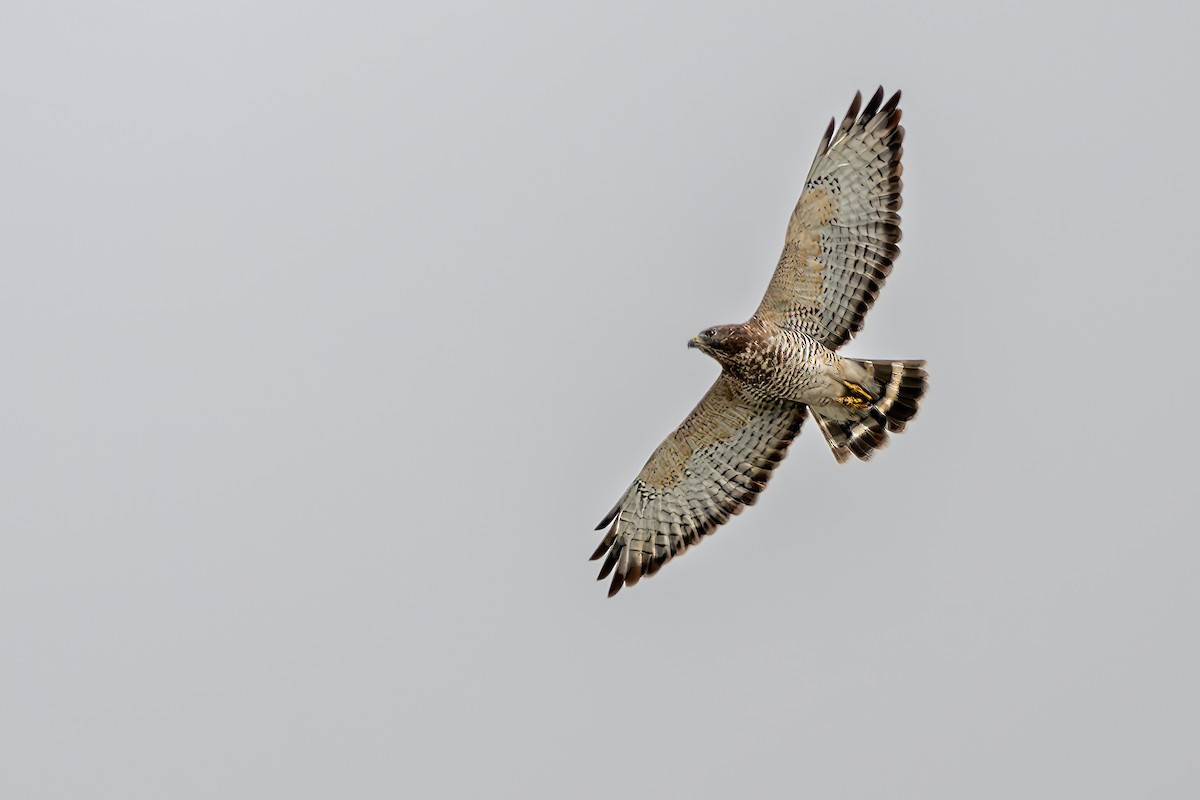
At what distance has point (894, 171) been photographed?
15148 millimetres

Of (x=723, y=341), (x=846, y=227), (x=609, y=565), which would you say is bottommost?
(x=609, y=565)

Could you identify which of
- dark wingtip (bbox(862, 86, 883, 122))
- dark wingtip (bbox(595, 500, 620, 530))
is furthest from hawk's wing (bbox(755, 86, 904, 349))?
dark wingtip (bbox(595, 500, 620, 530))

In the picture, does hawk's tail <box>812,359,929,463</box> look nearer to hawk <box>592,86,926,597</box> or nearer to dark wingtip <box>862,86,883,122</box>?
hawk <box>592,86,926,597</box>

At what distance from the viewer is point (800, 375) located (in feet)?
50.3

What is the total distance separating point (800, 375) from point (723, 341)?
777mm

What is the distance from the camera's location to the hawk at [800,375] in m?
15.1

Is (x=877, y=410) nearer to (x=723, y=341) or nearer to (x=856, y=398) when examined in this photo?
(x=856, y=398)

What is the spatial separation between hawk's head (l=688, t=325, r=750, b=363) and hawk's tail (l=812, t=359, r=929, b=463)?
112 centimetres


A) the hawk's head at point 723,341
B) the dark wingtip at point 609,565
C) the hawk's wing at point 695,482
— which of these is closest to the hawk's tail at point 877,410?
the hawk's wing at point 695,482

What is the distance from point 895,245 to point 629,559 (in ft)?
12.0

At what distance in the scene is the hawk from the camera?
15086 millimetres

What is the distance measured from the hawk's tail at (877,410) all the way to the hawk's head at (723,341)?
112 centimetres


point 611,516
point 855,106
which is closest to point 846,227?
point 855,106

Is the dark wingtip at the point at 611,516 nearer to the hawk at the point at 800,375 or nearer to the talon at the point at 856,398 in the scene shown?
the hawk at the point at 800,375
